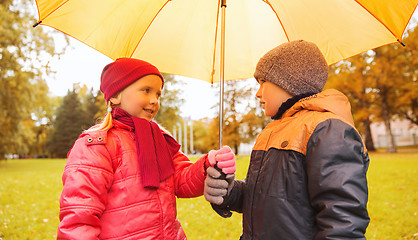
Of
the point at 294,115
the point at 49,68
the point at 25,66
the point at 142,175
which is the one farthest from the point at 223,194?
the point at 25,66

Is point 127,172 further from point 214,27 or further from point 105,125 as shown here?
point 214,27

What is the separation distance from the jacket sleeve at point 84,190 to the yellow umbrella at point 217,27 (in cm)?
92

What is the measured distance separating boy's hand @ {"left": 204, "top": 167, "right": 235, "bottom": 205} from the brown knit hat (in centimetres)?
66

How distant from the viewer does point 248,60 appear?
2.86m

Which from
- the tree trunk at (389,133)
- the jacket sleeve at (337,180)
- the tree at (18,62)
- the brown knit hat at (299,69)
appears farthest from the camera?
the tree trunk at (389,133)

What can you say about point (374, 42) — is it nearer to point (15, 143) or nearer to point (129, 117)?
point (129, 117)

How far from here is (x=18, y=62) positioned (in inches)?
522

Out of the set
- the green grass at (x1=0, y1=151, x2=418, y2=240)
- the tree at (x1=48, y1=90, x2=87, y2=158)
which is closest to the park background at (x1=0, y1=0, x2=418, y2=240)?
the green grass at (x1=0, y1=151, x2=418, y2=240)

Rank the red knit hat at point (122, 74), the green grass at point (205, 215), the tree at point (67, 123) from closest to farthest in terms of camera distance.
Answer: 1. the red knit hat at point (122, 74)
2. the green grass at point (205, 215)
3. the tree at point (67, 123)

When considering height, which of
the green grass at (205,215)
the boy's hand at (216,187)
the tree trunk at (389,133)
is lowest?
the tree trunk at (389,133)

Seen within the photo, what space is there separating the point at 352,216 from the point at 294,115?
640 mm

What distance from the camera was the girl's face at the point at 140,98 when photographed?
85.4 inches

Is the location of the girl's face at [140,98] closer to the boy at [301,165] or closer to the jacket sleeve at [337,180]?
the boy at [301,165]

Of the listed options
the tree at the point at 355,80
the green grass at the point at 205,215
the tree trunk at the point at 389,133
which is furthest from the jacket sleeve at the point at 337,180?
the tree trunk at the point at 389,133
